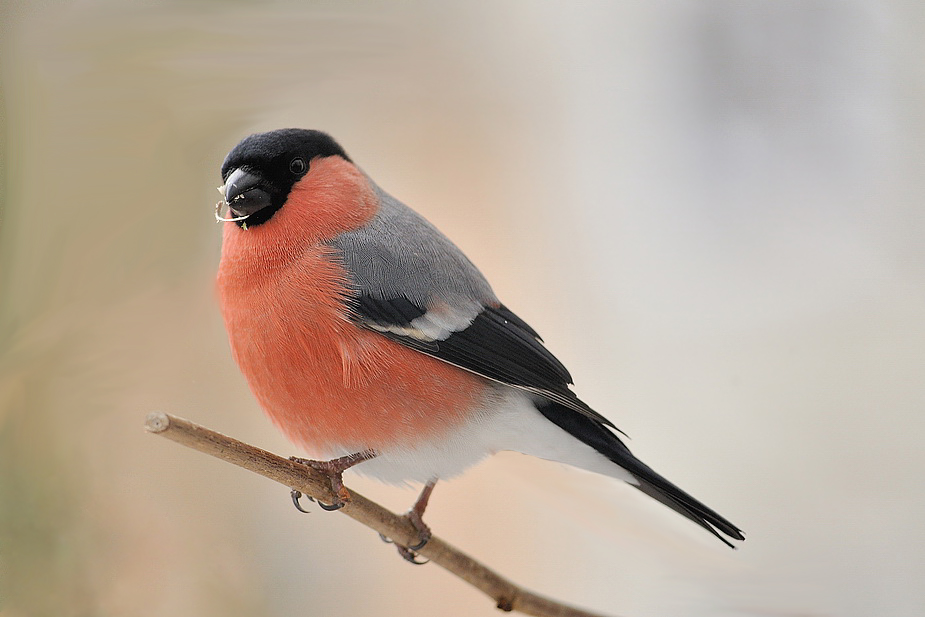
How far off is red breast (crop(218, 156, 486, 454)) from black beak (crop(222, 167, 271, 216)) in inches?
1.3

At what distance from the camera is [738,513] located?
1541 millimetres

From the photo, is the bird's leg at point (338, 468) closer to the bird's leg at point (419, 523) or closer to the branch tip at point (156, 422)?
the bird's leg at point (419, 523)

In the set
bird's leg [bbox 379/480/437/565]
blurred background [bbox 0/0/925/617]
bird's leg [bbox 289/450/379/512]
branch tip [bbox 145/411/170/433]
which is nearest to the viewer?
branch tip [bbox 145/411/170/433]

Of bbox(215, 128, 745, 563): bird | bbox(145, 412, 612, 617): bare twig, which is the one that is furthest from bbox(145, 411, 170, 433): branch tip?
bbox(215, 128, 745, 563): bird

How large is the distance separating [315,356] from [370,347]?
6cm

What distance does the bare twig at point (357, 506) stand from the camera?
0.71m

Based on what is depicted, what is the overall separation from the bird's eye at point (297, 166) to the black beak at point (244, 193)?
5 centimetres

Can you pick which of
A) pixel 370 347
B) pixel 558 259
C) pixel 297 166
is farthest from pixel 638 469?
pixel 558 259

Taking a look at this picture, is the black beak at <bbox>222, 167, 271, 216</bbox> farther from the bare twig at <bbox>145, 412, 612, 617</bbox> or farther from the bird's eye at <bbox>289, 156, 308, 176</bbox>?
the bare twig at <bbox>145, 412, 612, 617</bbox>

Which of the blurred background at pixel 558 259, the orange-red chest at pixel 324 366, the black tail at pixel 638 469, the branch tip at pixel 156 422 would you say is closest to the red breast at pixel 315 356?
the orange-red chest at pixel 324 366

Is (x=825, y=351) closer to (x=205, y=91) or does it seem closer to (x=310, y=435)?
(x=310, y=435)

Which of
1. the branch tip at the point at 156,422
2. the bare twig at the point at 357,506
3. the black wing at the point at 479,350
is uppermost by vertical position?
the black wing at the point at 479,350

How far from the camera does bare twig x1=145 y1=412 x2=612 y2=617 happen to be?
0.71 metres

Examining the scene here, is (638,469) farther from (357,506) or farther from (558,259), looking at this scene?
(558,259)
